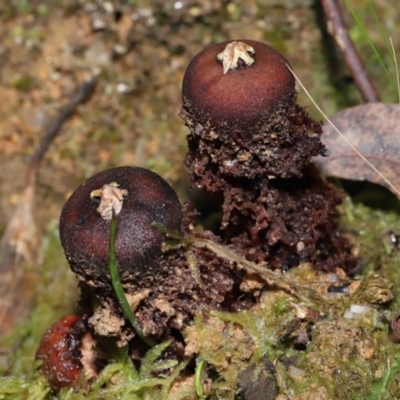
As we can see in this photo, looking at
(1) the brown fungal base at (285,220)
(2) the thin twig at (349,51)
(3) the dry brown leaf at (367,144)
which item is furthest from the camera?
(2) the thin twig at (349,51)

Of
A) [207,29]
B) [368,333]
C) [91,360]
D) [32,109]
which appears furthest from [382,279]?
[32,109]

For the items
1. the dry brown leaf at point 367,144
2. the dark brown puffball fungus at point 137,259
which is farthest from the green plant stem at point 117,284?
the dry brown leaf at point 367,144

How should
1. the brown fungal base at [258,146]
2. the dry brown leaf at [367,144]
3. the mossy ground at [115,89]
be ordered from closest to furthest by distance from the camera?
the brown fungal base at [258,146], the dry brown leaf at [367,144], the mossy ground at [115,89]

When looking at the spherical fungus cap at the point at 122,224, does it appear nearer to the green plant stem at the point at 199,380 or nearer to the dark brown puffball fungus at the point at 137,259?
the dark brown puffball fungus at the point at 137,259

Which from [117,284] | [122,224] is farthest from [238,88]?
[117,284]

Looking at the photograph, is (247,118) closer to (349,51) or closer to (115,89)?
(349,51)

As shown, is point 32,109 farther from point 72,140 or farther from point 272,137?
point 272,137

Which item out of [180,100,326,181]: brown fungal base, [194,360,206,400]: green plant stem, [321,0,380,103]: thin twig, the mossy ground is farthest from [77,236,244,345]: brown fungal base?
[321,0,380,103]: thin twig
